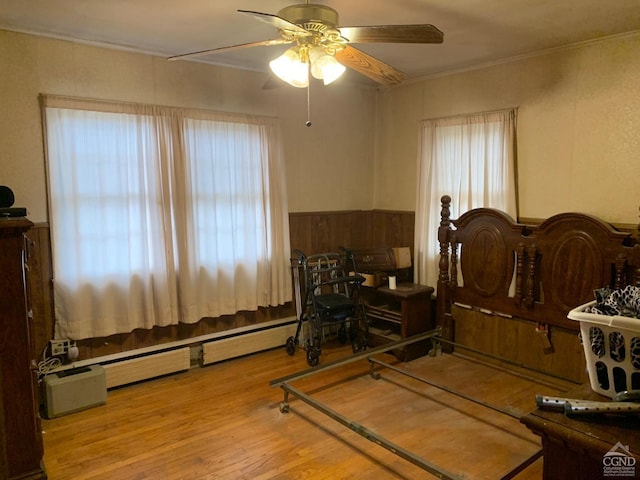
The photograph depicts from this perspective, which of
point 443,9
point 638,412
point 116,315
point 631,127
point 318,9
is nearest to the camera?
point 638,412

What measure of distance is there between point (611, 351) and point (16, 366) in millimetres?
2618

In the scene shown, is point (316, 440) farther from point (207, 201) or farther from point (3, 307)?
point (207, 201)

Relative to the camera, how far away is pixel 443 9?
9.02ft

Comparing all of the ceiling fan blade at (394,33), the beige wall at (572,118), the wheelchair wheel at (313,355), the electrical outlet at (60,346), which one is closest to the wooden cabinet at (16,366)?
the electrical outlet at (60,346)

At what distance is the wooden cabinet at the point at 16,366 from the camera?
2.24m

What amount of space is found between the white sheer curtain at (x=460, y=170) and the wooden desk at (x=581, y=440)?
291cm

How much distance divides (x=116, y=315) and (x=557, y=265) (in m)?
3.40

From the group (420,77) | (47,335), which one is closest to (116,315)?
(47,335)

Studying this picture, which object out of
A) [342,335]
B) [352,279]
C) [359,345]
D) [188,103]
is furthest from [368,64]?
[342,335]

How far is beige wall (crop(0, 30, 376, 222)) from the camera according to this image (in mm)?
3100

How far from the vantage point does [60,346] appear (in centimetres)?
329

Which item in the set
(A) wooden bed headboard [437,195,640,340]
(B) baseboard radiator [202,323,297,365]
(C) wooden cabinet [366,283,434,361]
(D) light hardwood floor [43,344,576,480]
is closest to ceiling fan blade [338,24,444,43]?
(A) wooden bed headboard [437,195,640,340]

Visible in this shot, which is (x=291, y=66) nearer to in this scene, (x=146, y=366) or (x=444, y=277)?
(x=444, y=277)

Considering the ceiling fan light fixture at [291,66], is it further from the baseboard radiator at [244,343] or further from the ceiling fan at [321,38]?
the baseboard radiator at [244,343]
